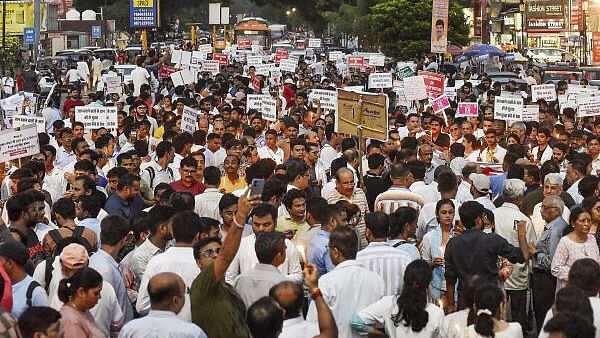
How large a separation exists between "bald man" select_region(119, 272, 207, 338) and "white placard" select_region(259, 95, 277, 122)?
12555 millimetres

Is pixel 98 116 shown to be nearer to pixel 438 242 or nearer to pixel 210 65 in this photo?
pixel 438 242

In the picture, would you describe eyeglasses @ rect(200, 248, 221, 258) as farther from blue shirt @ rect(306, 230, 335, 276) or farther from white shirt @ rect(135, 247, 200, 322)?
blue shirt @ rect(306, 230, 335, 276)

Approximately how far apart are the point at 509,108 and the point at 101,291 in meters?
12.2

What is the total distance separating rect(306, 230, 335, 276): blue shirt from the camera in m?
9.43

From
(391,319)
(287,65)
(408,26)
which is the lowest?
(391,319)

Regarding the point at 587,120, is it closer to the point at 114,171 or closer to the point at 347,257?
the point at 114,171

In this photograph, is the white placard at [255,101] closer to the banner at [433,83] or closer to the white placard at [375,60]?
the banner at [433,83]

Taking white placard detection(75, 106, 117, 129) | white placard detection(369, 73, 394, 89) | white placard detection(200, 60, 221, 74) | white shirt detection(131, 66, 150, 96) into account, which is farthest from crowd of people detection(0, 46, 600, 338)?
white placard detection(200, 60, 221, 74)

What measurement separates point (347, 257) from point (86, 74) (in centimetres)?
3105

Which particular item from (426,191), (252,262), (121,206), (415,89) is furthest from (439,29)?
(252,262)

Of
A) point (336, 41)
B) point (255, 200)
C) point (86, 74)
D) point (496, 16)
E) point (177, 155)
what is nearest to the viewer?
point (255, 200)

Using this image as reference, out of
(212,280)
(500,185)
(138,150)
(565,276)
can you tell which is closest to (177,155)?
(138,150)

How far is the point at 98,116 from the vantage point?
58.0ft

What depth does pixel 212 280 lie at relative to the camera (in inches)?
297
